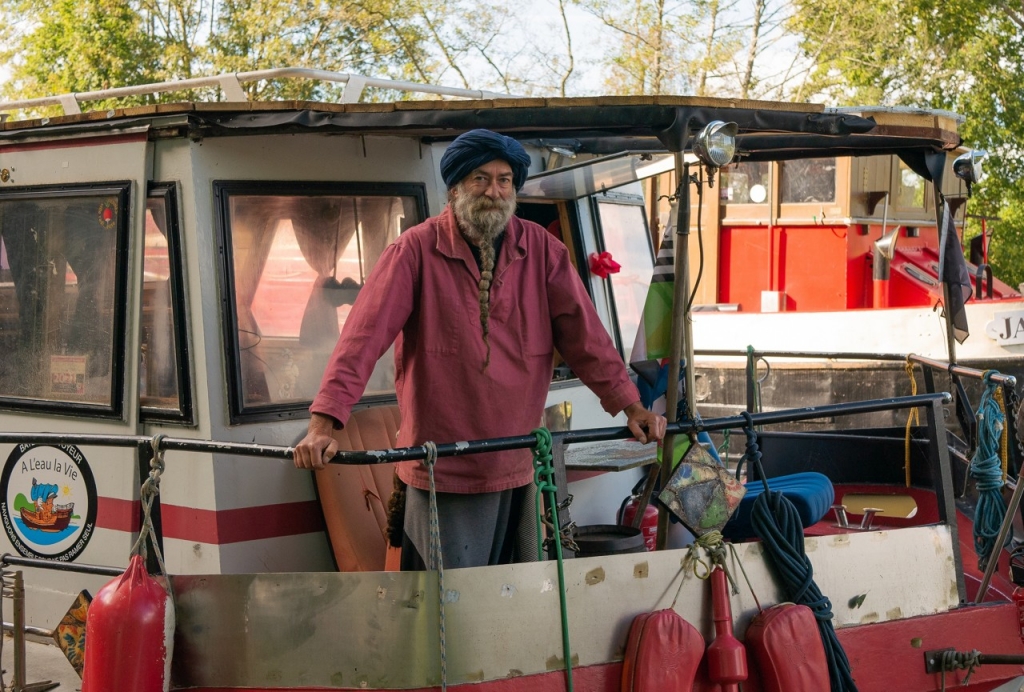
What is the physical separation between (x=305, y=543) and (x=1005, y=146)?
14.5 meters

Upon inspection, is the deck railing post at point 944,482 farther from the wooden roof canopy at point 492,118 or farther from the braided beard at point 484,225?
the braided beard at point 484,225

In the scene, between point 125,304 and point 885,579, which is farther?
point 125,304

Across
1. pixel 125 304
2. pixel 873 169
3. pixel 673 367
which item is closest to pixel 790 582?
pixel 673 367

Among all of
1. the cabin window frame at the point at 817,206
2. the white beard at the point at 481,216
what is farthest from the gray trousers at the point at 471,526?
the cabin window frame at the point at 817,206

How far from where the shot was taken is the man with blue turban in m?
3.44

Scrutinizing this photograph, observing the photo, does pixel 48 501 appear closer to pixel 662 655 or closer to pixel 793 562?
pixel 662 655

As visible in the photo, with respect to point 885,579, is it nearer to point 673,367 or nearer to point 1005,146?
point 673,367

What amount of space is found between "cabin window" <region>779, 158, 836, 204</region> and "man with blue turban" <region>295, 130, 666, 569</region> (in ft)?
31.7

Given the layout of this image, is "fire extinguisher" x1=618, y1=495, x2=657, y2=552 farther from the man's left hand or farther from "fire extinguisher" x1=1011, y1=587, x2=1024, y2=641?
"fire extinguisher" x1=1011, y1=587, x2=1024, y2=641

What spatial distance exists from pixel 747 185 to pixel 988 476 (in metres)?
9.05

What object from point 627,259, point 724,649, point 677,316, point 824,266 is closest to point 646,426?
point 677,316

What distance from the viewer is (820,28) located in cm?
1841

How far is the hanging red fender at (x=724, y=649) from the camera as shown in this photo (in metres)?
3.37

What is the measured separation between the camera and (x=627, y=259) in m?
6.02
